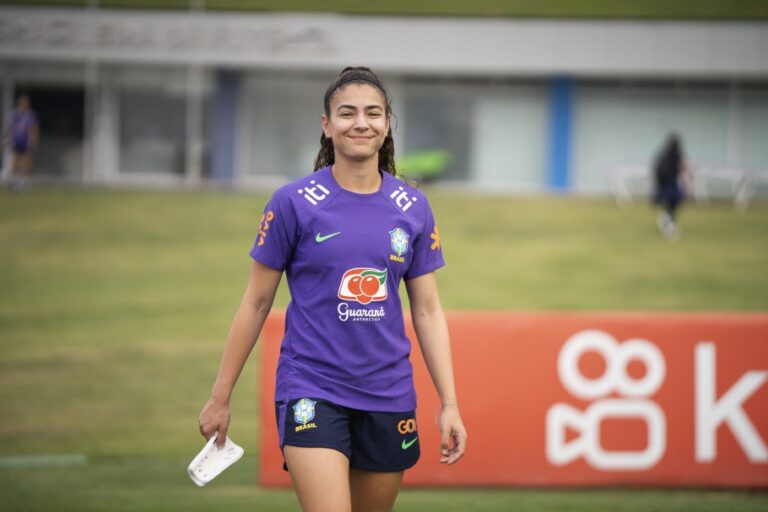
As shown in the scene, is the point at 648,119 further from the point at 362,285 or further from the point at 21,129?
the point at 362,285

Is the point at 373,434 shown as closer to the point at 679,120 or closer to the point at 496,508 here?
the point at 496,508

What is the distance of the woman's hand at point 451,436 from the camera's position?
13.1ft

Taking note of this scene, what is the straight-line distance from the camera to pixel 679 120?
3288 centimetres

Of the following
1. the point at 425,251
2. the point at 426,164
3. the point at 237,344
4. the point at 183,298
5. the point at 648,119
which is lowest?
the point at 183,298

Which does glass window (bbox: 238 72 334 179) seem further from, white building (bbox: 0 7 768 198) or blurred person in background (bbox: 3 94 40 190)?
blurred person in background (bbox: 3 94 40 190)

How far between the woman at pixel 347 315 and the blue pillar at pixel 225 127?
29992 millimetres

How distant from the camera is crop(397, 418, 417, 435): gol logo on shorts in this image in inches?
157

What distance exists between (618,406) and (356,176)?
4339 mm

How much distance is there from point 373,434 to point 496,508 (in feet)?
11.5

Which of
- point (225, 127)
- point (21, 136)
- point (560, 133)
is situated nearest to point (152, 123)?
point (225, 127)

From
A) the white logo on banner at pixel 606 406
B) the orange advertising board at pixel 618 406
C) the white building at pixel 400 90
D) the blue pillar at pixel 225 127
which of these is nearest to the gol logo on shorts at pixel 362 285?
the orange advertising board at pixel 618 406

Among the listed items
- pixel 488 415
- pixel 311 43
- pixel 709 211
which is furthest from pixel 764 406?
pixel 311 43

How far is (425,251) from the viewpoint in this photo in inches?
161

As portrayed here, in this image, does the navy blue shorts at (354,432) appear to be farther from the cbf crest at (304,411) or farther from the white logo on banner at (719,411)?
the white logo on banner at (719,411)
